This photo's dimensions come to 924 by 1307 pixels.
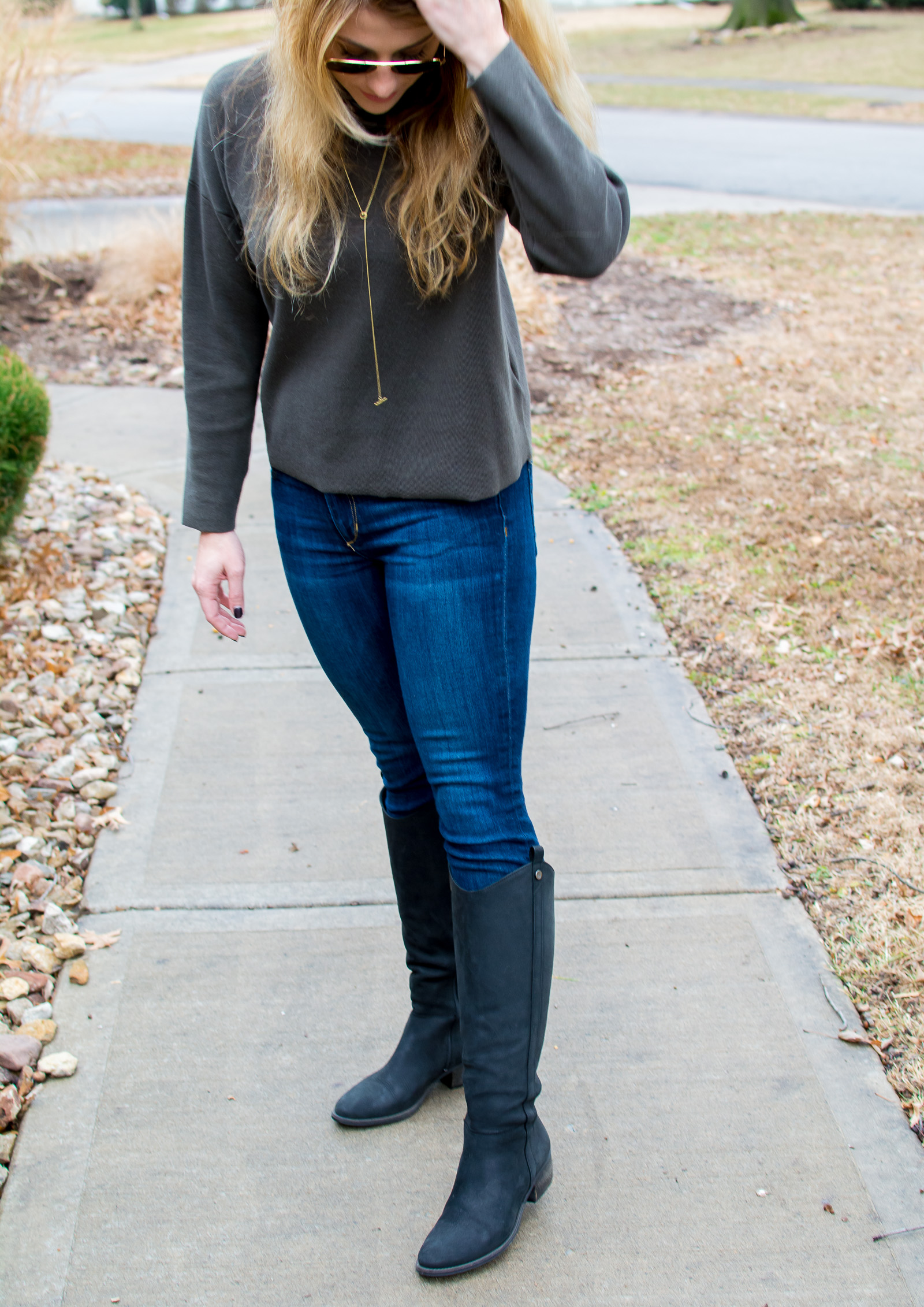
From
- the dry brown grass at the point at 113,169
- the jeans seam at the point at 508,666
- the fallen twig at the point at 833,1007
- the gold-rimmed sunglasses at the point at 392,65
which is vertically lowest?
the dry brown grass at the point at 113,169

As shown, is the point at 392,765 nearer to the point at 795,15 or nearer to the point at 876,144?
the point at 876,144

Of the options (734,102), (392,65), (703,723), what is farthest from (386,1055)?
(734,102)

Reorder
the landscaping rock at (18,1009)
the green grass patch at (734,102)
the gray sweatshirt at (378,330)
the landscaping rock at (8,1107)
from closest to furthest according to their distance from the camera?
the gray sweatshirt at (378,330), the landscaping rock at (8,1107), the landscaping rock at (18,1009), the green grass patch at (734,102)

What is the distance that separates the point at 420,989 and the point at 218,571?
0.84 meters

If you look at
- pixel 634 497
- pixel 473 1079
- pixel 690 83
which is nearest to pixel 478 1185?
pixel 473 1079

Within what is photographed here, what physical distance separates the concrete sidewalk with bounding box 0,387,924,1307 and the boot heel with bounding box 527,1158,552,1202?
55 mm

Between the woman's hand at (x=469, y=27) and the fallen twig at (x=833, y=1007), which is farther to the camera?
the fallen twig at (x=833, y=1007)

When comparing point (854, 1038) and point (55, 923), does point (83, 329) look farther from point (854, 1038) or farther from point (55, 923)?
point (854, 1038)

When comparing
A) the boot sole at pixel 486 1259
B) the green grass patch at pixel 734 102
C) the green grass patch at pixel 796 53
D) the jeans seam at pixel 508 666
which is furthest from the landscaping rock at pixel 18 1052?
the green grass patch at pixel 796 53

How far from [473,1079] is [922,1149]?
84 cm

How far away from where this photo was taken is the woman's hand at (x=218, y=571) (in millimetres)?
1900

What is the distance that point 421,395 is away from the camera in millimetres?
1616

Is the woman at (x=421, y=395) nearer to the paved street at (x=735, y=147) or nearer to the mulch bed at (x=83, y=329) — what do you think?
the mulch bed at (x=83, y=329)

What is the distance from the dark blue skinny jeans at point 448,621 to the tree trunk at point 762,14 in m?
32.8
